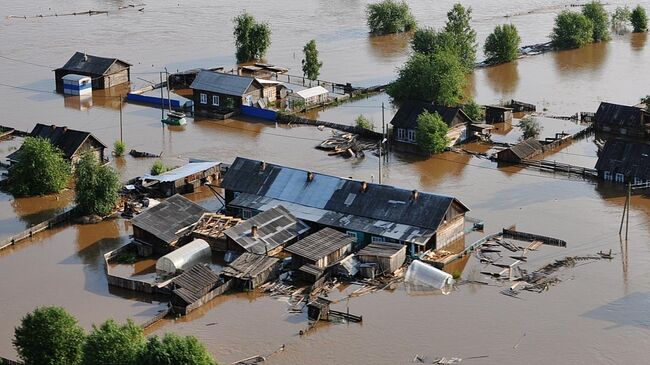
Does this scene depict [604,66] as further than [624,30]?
No

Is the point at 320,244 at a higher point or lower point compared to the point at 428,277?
higher

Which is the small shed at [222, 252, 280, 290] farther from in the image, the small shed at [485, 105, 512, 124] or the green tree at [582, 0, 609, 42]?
the green tree at [582, 0, 609, 42]

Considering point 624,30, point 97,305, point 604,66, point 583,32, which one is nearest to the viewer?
point 97,305

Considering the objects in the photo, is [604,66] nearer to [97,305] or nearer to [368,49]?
[368,49]

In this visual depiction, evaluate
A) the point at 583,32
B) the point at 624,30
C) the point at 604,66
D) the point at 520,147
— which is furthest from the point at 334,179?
the point at 624,30

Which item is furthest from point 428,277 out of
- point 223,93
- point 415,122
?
point 223,93

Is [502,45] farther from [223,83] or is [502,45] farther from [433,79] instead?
[223,83]

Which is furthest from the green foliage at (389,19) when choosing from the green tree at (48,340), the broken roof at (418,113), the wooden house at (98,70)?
the green tree at (48,340)
